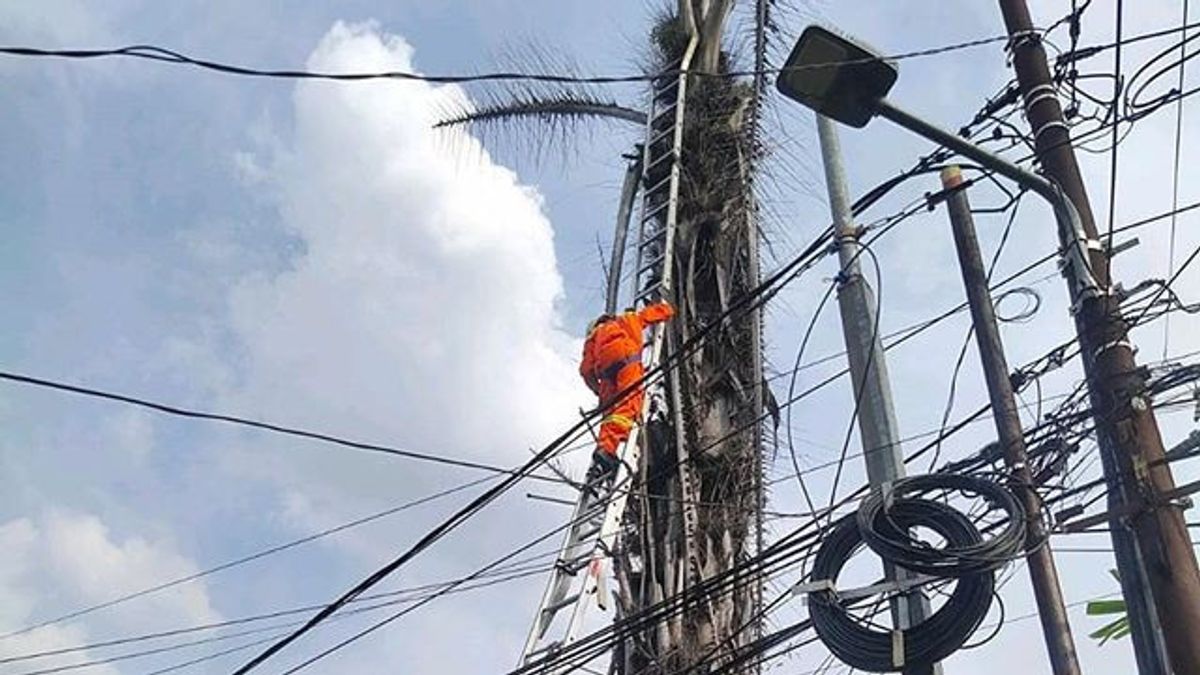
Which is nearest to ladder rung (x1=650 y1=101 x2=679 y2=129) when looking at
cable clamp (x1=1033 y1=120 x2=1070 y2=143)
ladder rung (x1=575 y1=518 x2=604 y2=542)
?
ladder rung (x1=575 y1=518 x2=604 y2=542)

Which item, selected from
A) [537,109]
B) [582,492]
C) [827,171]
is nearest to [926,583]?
[827,171]

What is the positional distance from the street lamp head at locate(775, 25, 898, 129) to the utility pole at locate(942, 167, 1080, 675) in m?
0.93

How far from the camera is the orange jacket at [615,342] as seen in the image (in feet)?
26.6

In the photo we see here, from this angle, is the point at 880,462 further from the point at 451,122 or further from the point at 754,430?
the point at 451,122

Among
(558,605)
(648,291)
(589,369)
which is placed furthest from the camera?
(648,291)

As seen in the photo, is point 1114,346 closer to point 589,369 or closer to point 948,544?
point 948,544

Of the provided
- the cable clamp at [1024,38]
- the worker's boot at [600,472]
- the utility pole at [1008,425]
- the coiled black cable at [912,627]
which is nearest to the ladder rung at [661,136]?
the worker's boot at [600,472]

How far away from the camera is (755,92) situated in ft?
31.9

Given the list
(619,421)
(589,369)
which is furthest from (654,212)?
(619,421)

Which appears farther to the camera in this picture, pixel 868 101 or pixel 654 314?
pixel 654 314

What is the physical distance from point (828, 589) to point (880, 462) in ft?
1.65

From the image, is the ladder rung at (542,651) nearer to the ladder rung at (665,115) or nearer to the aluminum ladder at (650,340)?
the aluminum ladder at (650,340)

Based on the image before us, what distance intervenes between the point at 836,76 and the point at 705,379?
12.6 ft

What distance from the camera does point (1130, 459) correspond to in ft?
14.0
